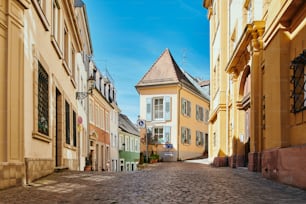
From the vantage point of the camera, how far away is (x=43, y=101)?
11.2 m

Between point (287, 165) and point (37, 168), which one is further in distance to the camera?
point (37, 168)

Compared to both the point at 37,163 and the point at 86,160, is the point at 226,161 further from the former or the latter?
the point at 37,163

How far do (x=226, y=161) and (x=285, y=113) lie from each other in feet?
36.3

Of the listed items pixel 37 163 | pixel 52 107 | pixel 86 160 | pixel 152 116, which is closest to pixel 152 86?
pixel 152 116

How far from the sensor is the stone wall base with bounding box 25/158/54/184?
8.63 m

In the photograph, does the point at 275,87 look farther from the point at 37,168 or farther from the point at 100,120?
the point at 100,120

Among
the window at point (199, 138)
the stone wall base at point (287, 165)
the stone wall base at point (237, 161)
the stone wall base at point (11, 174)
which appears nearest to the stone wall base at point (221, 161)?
the stone wall base at point (237, 161)

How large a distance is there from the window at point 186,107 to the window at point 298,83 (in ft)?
97.6

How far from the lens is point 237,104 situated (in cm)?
1680

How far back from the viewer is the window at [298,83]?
8.35 m

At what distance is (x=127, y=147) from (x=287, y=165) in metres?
43.4

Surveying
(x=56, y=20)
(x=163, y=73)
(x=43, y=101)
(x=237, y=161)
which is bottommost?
(x=237, y=161)

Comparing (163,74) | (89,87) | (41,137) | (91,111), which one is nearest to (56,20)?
(41,137)

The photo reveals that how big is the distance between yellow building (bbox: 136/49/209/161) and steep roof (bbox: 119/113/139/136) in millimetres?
11397
